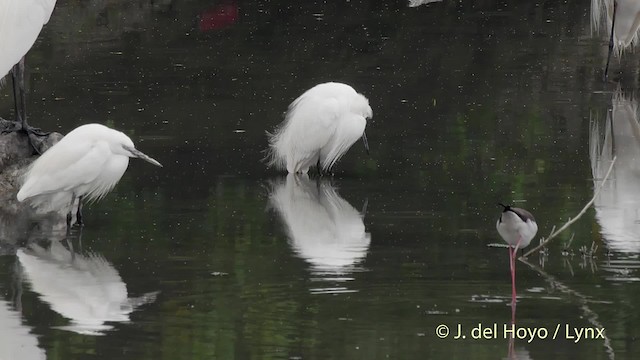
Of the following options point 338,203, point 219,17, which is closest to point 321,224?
point 338,203

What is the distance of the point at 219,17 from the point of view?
18.9 metres

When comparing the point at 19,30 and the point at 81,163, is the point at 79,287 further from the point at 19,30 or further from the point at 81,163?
the point at 19,30

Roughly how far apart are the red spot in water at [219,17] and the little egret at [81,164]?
921 cm

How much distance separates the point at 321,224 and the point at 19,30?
263cm

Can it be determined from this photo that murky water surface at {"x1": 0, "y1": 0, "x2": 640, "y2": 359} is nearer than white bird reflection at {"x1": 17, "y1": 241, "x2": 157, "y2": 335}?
Yes

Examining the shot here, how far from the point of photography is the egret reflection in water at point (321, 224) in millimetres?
8219

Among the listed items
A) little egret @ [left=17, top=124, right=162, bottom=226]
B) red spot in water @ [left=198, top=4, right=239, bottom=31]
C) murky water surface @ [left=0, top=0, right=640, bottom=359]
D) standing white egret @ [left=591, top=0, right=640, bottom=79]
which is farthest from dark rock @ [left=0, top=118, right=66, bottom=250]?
red spot in water @ [left=198, top=4, right=239, bottom=31]

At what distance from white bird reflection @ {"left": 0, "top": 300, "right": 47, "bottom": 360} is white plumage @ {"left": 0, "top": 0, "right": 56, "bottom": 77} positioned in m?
3.24

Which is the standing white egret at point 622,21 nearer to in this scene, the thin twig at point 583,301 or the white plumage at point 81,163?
the white plumage at point 81,163

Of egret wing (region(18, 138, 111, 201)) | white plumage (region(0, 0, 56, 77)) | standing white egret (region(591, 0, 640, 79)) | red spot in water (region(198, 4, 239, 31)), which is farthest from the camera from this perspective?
red spot in water (region(198, 4, 239, 31))

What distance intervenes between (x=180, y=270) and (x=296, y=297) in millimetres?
902

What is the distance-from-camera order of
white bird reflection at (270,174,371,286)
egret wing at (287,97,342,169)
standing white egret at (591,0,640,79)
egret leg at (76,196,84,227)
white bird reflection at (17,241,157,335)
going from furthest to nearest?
standing white egret at (591,0,640,79) < egret wing at (287,97,342,169) < egret leg at (76,196,84,227) < white bird reflection at (270,174,371,286) < white bird reflection at (17,241,157,335)

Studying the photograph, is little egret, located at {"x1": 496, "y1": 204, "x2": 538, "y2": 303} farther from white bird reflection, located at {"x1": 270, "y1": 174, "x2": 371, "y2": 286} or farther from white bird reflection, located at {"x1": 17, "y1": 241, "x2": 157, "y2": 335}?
white bird reflection, located at {"x1": 17, "y1": 241, "x2": 157, "y2": 335}

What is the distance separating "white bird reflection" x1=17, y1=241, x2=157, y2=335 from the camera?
23.2ft
